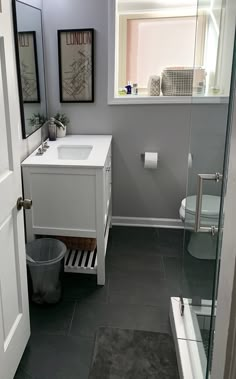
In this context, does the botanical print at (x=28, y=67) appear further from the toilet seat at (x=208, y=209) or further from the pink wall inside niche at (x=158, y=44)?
the toilet seat at (x=208, y=209)

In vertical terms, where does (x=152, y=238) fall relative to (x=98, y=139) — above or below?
below

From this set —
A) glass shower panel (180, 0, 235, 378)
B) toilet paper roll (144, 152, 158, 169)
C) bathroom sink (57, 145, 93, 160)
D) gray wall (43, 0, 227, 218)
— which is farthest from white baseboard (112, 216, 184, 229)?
glass shower panel (180, 0, 235, 378)

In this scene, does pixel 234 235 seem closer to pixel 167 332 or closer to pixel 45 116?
pixel 167 332

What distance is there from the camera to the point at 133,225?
3.47m

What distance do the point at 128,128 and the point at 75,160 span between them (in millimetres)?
829

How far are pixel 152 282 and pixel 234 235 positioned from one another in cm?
191

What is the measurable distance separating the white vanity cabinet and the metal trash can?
0.35 ft

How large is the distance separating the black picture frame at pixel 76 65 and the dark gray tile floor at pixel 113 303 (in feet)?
4.25

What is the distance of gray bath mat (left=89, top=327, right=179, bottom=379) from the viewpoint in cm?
186

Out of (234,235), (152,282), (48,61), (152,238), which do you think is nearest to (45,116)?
(48,61)

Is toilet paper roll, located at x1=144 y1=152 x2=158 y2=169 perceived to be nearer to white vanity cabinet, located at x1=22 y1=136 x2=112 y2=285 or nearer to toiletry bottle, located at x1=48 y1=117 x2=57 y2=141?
white vanity cabinet, located at x1=22 y1=136 x2=112 y2=285

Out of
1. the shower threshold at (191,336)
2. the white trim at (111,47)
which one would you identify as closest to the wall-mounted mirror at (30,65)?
the white trim at (111,47)


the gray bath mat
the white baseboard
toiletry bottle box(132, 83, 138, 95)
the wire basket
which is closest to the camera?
the gray bath mat

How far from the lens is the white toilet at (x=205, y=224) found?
166 cm
